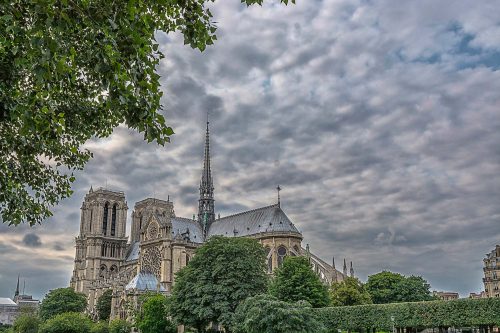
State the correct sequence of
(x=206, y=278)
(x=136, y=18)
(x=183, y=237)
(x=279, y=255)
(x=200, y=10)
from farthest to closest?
(x=183, y=237) < (x=279, y=255) < (x=206, y=278) < (x=200, y=10) < (x=136, y=18)

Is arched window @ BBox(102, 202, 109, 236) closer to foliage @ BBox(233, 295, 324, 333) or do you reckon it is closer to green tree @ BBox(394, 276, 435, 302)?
green tree @ BBox(394, 276, 435, 302)

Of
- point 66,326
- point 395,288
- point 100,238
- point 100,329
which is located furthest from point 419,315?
point 100,238

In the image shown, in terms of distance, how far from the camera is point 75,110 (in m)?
12.8

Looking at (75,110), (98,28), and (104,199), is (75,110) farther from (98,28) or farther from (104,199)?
(104,199)

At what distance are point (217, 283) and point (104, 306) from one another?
4218 cm

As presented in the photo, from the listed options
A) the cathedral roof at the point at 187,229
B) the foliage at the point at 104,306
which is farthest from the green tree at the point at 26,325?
the cathedral roof at the point at 187,229

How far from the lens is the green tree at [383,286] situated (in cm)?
7598

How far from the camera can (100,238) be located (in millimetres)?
106000

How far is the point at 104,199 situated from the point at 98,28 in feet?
356

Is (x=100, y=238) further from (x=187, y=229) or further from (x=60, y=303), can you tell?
(x=187, y=229)

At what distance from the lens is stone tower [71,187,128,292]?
104m

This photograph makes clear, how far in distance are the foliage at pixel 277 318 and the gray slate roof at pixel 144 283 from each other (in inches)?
1582

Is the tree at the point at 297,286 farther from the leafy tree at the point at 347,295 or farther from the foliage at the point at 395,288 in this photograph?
the foliage at the point at 395,288

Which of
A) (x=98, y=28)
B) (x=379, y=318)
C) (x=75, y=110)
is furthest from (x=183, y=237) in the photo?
(x=98, y=28)
